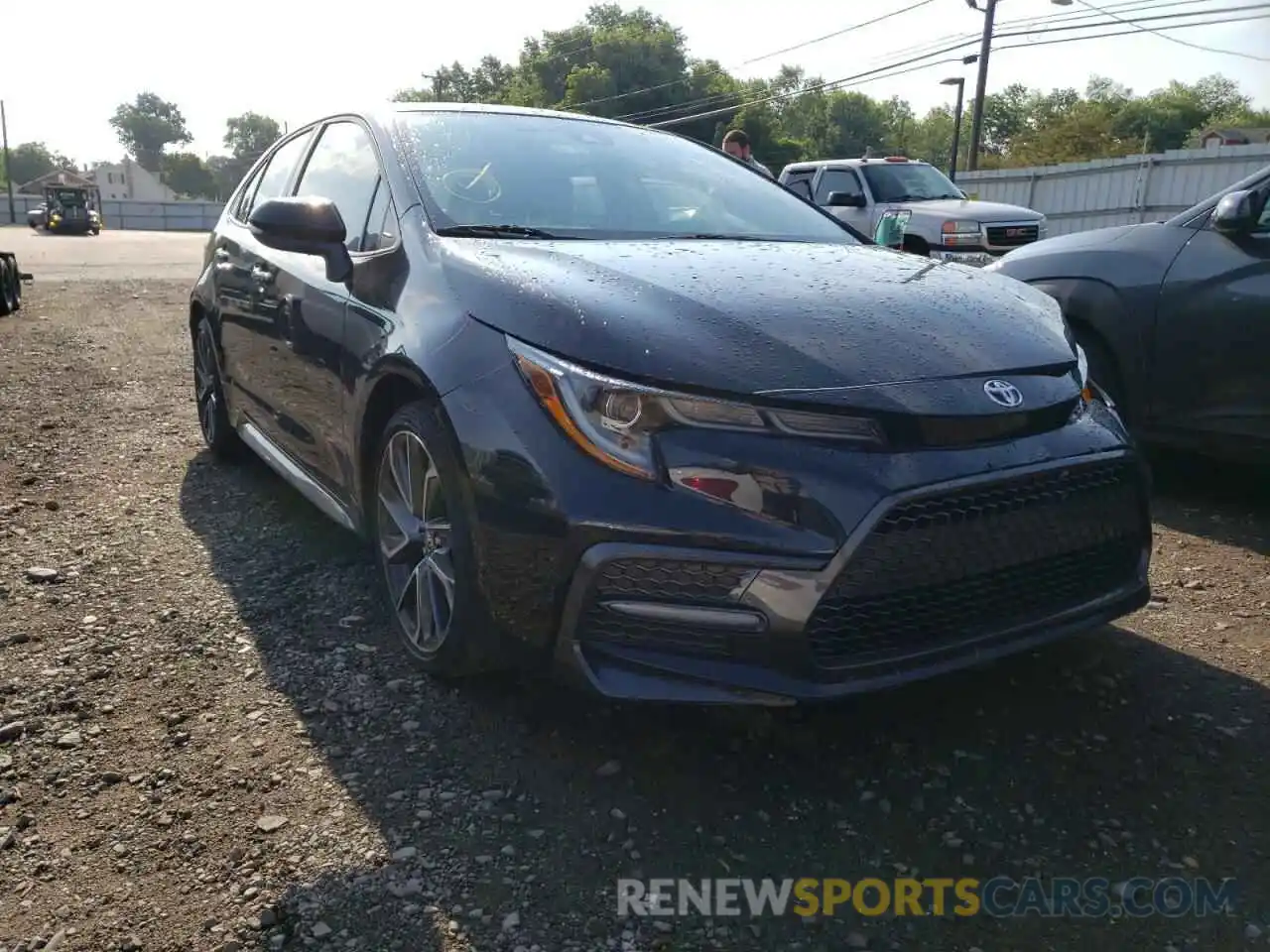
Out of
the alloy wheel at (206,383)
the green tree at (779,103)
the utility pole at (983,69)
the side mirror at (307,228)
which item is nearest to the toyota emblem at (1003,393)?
the side mirror at (307,228)

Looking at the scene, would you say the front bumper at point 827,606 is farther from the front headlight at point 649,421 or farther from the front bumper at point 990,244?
the front bumper at point 990,244

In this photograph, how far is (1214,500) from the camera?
4418 mm

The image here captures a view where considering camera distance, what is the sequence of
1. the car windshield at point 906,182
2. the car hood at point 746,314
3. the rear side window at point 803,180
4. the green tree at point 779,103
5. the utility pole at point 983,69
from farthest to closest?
the green tree at point 779,103
the utility pole at point 983,69
the rear side window at point 803,180
the car windshield at point 906,182
the car hood at point 746,314

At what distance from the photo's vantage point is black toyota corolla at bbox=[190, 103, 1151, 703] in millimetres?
2082

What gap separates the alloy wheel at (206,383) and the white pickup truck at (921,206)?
754 cm

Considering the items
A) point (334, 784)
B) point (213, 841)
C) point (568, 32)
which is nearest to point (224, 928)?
point (213, 841)

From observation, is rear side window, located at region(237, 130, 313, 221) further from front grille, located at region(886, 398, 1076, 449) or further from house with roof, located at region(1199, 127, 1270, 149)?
house with roof, located at region(1199, 127, 1270, 149)

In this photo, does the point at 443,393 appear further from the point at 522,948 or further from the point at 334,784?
the point at 522,948

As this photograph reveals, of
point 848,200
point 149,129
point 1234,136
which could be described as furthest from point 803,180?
point 149,129

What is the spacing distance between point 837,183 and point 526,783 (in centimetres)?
1161

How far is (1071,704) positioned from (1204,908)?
2.46ft

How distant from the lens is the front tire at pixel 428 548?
2477mm

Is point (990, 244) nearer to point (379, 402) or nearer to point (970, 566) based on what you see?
point (379, 402)

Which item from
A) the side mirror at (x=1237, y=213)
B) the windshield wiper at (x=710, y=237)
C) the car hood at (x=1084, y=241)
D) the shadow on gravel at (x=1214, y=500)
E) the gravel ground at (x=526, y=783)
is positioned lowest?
the gravel ground at (x=526, y=783)
